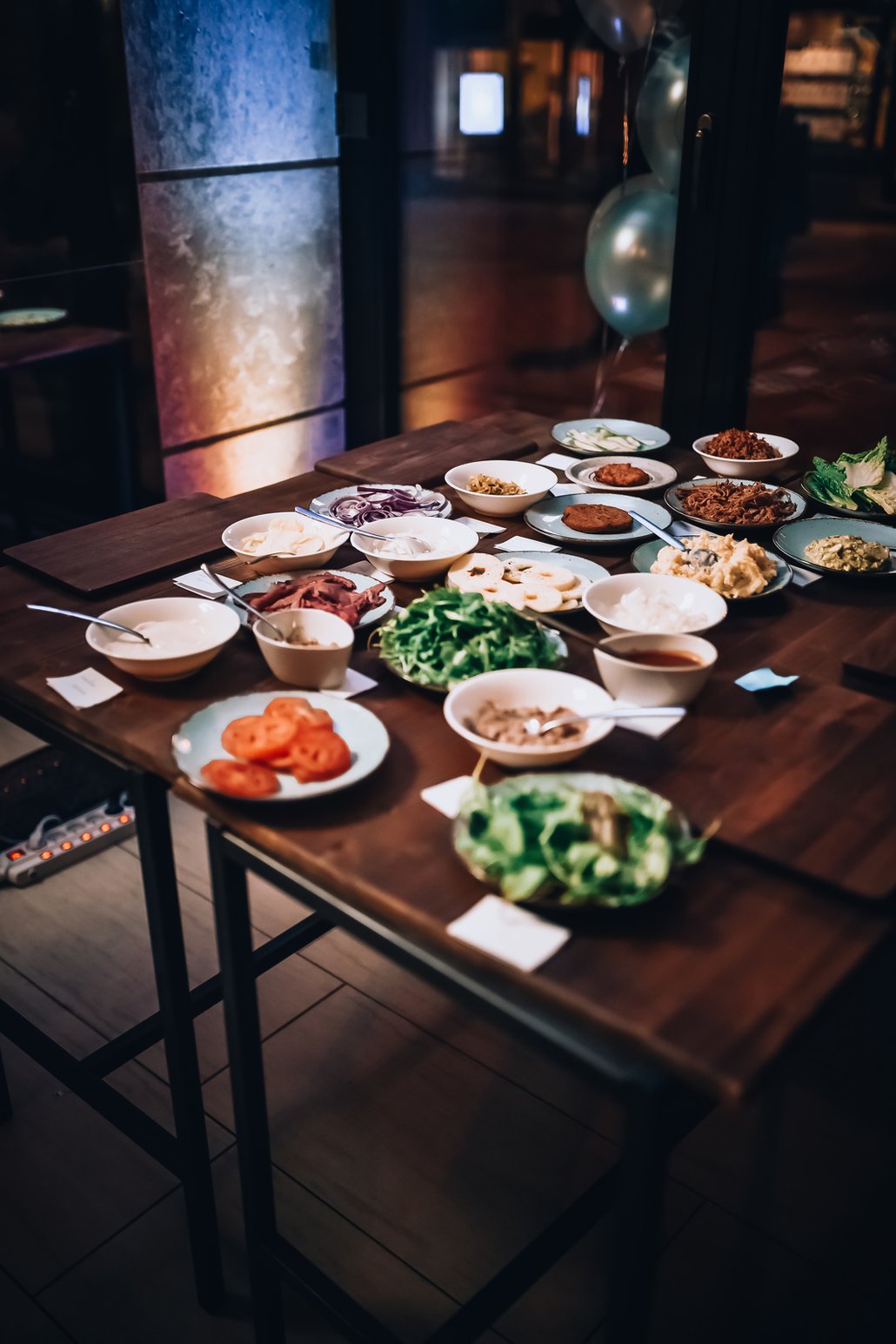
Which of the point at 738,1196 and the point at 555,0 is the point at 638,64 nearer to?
the point at 555,0

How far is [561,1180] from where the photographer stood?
1810 millimetres

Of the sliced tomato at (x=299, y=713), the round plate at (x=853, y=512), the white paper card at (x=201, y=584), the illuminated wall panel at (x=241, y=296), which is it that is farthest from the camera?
the illuminated wall panel at (x=241, y=296)

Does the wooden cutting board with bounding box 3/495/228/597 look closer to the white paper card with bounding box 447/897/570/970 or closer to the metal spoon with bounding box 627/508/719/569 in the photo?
the metal spoon with bounding box 627/508/719/569

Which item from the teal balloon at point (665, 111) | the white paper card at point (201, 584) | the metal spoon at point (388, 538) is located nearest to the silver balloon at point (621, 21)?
the teal balloon at point (665, 111)

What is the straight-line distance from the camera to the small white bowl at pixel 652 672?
1.40 metres

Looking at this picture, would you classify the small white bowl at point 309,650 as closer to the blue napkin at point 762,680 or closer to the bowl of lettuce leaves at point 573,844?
the bowl of lettuce leaves at point 573,844

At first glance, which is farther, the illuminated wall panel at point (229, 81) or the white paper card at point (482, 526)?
the illuminated wall panel at point (229, 81)

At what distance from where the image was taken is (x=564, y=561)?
1.84 metres

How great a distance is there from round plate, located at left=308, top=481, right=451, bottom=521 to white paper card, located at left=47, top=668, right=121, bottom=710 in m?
0.61

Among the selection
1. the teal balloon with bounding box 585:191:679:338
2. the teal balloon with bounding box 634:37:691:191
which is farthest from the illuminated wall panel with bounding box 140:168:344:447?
the teal balloon with bounding box 634:37:691:191

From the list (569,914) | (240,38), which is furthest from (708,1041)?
(240,38)

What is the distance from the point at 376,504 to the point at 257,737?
2.69ft

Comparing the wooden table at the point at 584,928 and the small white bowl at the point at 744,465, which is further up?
the small white bowl at the point at 744,465

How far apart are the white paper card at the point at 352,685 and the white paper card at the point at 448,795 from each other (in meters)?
0.23
